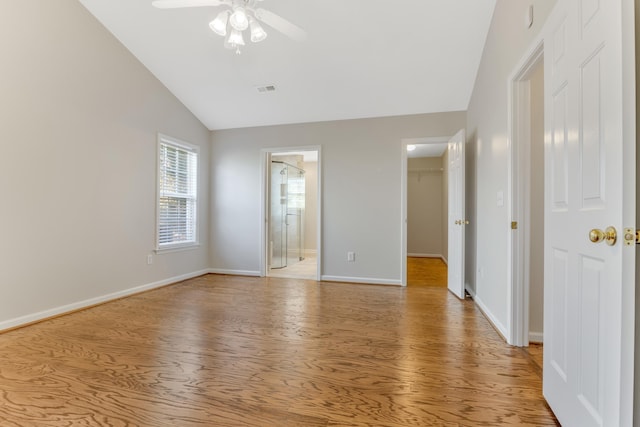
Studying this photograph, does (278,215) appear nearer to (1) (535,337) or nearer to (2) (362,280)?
(2) (362,280)

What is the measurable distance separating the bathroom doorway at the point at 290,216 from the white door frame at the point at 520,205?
262 centimetres

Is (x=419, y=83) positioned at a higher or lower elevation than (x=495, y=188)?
higher

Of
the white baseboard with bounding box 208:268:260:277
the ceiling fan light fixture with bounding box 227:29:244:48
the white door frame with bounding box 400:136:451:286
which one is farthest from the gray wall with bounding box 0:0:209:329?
the white door frame with bounding box 400:136:451:286

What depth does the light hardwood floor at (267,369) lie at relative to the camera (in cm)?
147

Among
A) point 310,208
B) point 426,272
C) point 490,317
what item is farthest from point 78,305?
point 310,208

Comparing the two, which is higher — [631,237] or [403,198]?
[403,198]

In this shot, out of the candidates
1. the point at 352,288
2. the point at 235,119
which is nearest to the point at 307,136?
the point at 235,119

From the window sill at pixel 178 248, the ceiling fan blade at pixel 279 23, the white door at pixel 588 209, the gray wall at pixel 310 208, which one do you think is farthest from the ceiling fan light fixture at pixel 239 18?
the gray wall at pixel 310 208

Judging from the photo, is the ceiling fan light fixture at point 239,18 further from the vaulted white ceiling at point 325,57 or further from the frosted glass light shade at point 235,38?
the vaulted white ceiling at point 325,57

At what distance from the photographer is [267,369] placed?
6.22 feet

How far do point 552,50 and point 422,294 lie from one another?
9.51 ft

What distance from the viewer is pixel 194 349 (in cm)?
218

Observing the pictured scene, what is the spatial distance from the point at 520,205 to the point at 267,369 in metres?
2.14

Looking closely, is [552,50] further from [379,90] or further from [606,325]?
[379,90]
